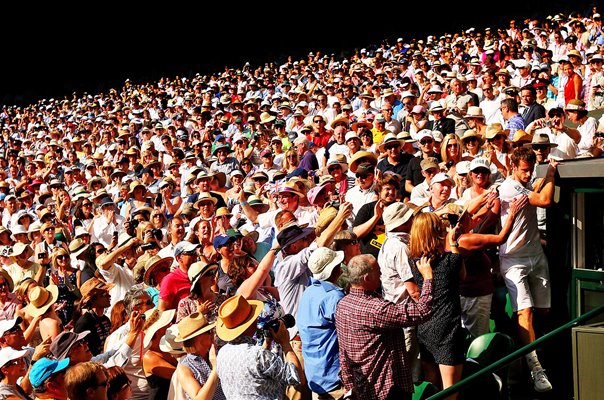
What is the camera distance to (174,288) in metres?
7.66

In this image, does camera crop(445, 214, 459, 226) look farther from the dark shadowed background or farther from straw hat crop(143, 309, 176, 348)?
the dark shadowed background

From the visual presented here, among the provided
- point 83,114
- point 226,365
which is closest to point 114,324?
point 226,365

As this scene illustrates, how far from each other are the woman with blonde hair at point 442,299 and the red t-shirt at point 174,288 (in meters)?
2.22

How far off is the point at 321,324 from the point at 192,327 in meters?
0.94

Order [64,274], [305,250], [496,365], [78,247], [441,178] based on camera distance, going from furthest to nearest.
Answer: [78,247]
[64,274]
[441,178]
[305,250]
[496,365]

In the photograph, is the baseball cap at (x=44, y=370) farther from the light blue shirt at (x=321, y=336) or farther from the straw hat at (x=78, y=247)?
the straw hat at (x=78, y=247)

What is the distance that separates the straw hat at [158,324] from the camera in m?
6.70

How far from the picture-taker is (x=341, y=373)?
19.9 ft

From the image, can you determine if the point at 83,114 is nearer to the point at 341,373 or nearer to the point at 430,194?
the point at 430,194

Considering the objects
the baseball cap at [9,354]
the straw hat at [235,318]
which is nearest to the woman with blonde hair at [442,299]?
the straw hat at [235,318]

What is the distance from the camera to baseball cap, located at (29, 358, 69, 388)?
19.4 feet

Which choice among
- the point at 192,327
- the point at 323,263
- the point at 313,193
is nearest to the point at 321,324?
the point at 323,263

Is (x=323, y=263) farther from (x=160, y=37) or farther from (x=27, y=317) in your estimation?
(x=160, y=37)

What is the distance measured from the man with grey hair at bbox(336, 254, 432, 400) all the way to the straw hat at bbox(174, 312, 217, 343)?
0.91m
